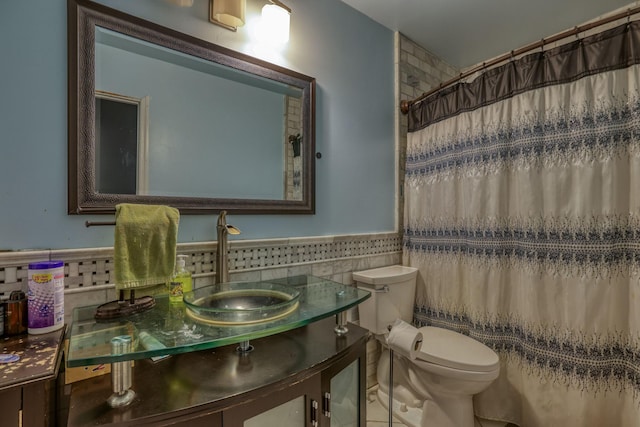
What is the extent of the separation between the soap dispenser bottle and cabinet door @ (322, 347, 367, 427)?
58 centimetres

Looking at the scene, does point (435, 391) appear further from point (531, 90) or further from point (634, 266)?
point (531, 90)

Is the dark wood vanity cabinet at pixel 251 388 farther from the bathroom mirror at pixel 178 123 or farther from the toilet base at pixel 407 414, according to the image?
the toilet base at pixel 407 414

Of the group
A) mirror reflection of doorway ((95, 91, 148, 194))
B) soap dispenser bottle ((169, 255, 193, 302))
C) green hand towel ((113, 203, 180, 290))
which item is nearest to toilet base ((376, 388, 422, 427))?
soap dispenser bottle ((169, 255, 193, 302))

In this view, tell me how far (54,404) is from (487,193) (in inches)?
78.0

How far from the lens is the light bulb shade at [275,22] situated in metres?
1.38

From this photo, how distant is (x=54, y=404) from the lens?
885mm

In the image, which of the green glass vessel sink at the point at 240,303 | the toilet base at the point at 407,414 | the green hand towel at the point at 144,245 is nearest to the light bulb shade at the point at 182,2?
the green hand towel at the point at 144,245

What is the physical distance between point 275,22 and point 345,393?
1.57m

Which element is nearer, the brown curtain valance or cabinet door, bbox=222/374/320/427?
cabinet door, bbox=222/374/320/427

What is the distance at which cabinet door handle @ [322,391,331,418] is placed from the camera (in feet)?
3.09

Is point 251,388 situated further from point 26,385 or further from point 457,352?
point 457,352

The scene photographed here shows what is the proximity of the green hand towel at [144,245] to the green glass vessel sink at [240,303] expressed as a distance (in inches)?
5.5

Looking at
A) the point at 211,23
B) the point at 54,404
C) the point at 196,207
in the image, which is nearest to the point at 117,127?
the point at 196,207

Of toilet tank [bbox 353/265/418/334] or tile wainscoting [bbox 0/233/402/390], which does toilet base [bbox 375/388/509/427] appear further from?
toilet tank [bbox 353/265/418/334]
